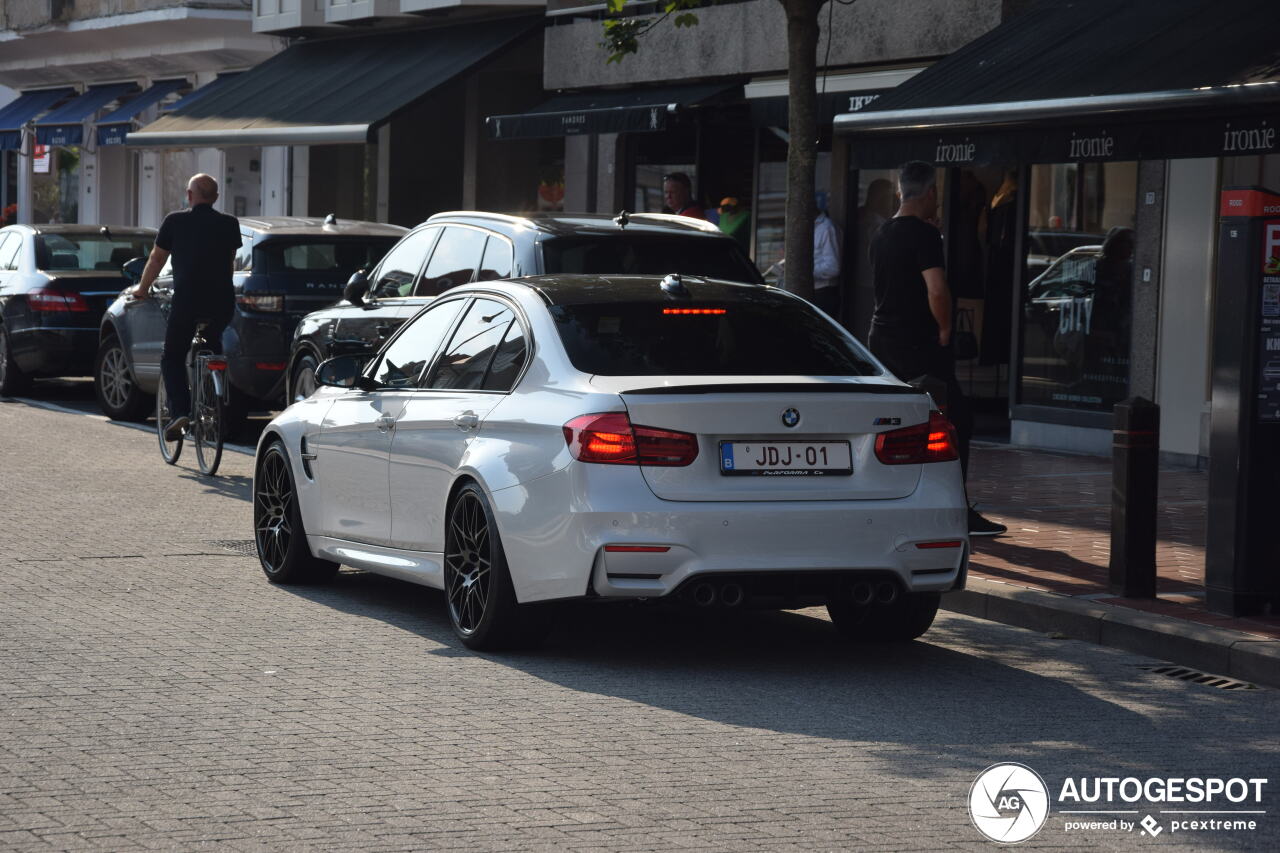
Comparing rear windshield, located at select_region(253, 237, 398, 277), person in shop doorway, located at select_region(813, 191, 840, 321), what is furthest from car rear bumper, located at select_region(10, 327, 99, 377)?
person in shop doorway, located at select_region(813, 191, 840, 321)

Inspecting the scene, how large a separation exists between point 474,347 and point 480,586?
1103 millimetres

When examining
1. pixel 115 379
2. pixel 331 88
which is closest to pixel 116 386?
pixel 115 379

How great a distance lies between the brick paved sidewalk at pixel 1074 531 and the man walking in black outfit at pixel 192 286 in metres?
5.39

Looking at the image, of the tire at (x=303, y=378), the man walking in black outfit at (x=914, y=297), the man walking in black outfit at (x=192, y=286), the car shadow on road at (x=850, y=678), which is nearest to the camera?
the car shadow on road at (x=850, y=678)

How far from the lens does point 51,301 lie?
19516 mm

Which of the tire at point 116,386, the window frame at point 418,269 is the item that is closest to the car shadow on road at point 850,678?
the window frame at point 418,269

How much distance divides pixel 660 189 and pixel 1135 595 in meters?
15.0

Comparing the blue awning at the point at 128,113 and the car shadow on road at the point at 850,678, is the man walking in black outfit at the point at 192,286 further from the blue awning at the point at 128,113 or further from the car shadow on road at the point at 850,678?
the blue awning at the point at 128,113

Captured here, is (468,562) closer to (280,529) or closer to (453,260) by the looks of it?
(280,529)

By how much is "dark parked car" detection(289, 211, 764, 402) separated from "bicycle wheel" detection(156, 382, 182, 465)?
1609 mm

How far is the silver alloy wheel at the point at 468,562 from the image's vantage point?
7809mm

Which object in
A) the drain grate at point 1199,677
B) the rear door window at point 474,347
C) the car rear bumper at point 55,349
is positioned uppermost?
the rear door window at point 474,347

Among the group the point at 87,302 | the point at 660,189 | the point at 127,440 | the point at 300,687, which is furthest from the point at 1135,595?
the point at 660,189

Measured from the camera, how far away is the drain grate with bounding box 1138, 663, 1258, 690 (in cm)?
780
